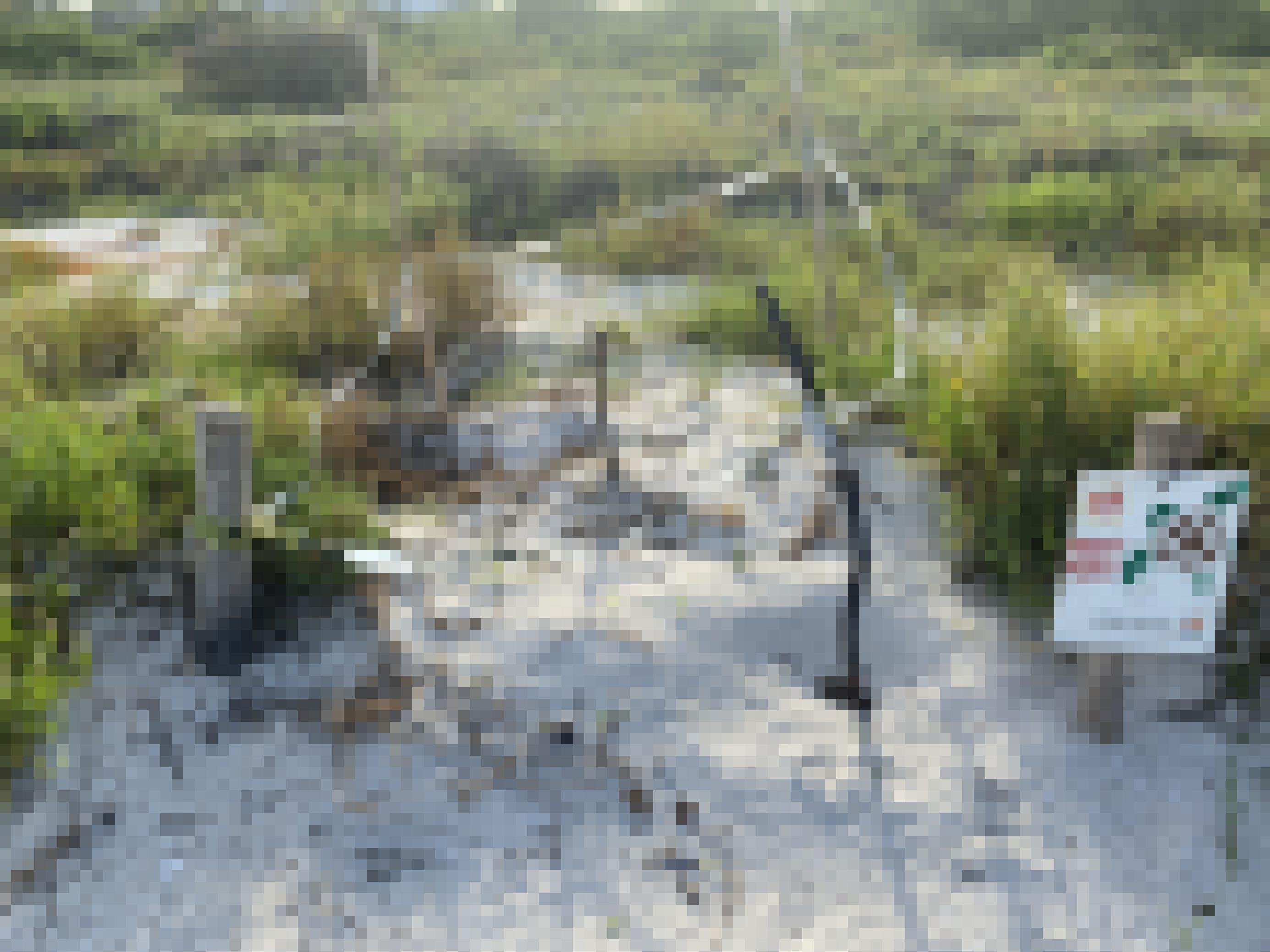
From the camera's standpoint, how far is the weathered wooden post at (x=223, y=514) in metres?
2.34

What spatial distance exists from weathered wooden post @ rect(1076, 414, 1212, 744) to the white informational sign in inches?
2.5

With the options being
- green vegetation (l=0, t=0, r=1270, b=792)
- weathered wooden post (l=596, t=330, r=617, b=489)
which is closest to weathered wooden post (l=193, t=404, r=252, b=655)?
green vegetation (l=0, t=0, r=1270, b=792)

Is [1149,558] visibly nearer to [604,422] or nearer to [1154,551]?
[1154,551]

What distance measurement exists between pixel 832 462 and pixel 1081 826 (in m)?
1.58

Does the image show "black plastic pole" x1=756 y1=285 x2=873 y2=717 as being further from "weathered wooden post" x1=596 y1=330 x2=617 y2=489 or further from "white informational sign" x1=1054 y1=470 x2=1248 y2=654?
"weathered wooden post" x1=596 y1=330 x2=617 y2=489

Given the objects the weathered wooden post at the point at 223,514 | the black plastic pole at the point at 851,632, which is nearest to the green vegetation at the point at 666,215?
the weathered wooden post at the point at 223,514

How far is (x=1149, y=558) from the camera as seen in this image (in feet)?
6.55

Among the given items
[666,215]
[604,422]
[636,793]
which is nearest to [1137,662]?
[636,793]

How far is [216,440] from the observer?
7.66 ft

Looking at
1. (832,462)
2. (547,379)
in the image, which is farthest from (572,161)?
(832,462)

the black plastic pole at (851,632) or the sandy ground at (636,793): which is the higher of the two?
the black plastic pole at (851,632)

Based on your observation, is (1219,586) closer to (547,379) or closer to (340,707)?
(340,707)

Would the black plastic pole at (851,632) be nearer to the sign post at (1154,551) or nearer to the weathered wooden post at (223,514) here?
the sign post at (1154,551)

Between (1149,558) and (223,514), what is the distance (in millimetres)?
1707
